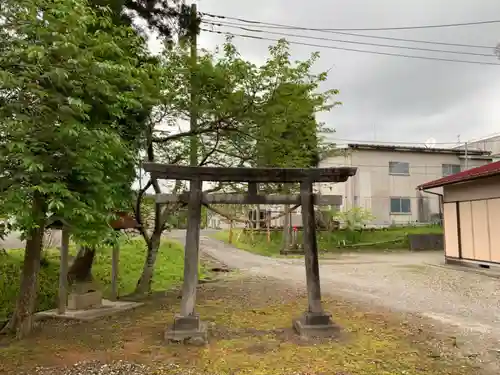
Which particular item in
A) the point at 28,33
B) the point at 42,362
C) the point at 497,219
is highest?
the point at 28,33

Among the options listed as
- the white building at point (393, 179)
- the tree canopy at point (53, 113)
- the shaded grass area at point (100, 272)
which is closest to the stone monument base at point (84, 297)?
the shaded grass area at point (100, 272)

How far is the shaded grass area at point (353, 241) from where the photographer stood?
24.6 metres

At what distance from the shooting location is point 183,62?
9102 millimetres

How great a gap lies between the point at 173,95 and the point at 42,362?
5.68m

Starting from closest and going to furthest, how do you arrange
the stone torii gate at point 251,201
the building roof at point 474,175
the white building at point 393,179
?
the stone torii gate at point 251,201 < the building roof at point 474,175 < the white building at point 393,179

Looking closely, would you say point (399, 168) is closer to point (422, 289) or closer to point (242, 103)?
point (422, 289)

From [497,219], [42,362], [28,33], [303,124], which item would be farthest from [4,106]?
[497,219]

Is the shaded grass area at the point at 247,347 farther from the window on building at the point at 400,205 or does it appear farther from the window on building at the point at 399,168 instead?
the window on building at the point at 399,168

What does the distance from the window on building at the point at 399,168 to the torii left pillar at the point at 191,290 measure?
77.0 ft

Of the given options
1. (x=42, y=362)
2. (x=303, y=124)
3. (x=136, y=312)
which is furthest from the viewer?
(x=303, y=124)

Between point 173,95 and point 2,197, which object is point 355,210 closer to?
point 173,95

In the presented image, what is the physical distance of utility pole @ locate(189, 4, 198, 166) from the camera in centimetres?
891

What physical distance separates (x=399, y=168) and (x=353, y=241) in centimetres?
665

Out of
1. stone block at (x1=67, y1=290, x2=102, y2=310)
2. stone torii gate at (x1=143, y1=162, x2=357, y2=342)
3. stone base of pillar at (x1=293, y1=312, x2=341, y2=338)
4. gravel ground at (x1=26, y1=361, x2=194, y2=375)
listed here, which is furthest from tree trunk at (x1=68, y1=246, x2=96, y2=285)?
stone base of pillar at (x1=293, y1=312, x2=341, y2=338)
